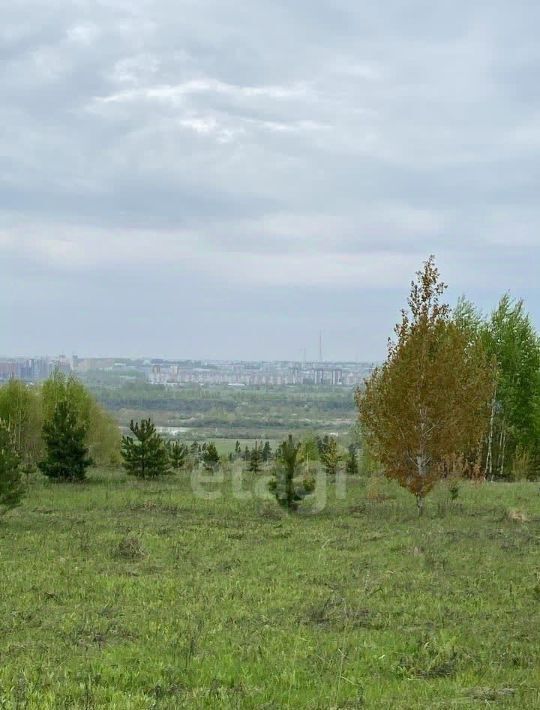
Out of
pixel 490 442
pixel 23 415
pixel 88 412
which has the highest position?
pixel 88 412

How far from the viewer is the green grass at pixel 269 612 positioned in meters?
6.49

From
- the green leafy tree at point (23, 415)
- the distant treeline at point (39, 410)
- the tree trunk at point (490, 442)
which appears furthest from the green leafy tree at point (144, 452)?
the tree trunk at point (490, 442)

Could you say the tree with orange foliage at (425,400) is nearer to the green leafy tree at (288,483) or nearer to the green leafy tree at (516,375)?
the green leafy tree at (288,483)

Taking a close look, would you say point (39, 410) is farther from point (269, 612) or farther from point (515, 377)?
point (269, 612)

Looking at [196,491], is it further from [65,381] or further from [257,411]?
[257,411]

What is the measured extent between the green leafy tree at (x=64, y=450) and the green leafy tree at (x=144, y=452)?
2187 millimetres

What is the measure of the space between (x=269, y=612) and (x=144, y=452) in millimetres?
24062

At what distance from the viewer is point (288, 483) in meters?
21.6

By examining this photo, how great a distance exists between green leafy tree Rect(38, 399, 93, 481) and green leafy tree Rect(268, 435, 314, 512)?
12072 millimetres

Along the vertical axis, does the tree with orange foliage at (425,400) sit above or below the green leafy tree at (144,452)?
above

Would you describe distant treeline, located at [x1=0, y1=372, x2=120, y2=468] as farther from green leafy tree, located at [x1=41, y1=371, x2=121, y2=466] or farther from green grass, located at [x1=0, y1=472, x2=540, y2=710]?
green grass, located at [x1=0, y1=472, x2=540, y2=710]

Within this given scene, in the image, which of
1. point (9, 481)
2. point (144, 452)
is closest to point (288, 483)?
point (9, 481)

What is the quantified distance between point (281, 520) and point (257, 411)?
150887 mm

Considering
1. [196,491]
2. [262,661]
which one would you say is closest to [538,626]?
[262,661]
